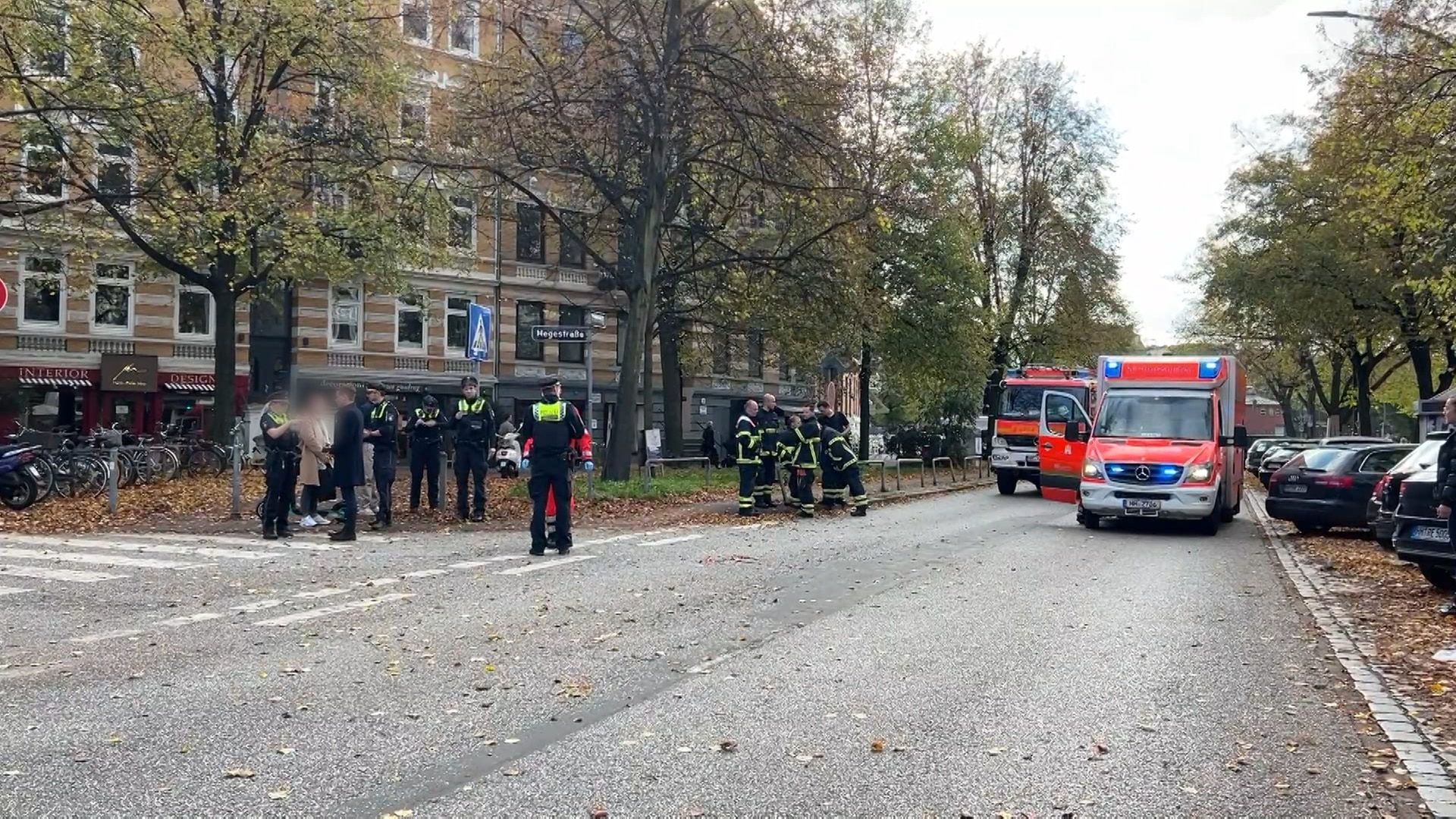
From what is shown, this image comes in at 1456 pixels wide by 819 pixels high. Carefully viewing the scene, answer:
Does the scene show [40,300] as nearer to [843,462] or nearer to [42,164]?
[42,164]

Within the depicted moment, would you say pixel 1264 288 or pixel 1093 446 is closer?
pixel 1093 446

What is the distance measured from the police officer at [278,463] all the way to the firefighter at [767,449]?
23.9 ft

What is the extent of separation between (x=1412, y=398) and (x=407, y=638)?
75.3 meters

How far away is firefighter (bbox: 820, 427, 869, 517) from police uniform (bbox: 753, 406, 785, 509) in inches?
31.1

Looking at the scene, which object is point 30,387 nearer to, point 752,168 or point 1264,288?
point 752,168

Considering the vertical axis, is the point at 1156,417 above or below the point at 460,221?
below

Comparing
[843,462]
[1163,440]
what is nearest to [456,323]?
[843,462]

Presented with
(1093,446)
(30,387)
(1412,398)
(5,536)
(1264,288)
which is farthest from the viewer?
(1412,398)

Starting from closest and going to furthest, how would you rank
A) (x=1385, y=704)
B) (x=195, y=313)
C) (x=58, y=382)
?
(x=1385, y=704)
(x=58, y=382)
(x=195, y=313)

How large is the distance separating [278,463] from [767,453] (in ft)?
26.4

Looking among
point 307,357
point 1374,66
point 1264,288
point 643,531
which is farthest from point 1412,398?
point 643,531

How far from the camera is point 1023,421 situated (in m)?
27.7

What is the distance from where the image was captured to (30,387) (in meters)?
31.8

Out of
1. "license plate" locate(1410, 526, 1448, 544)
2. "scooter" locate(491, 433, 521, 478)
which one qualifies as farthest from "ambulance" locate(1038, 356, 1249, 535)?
"scooter" locate(491, 433, 521, 478)
